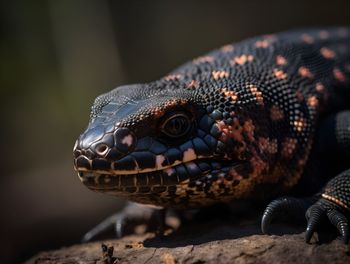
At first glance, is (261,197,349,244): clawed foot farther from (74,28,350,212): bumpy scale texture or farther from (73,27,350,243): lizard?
(74,28,350,212): bumpy scale texture

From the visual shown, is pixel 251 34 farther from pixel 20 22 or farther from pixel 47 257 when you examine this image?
pixel 47 257

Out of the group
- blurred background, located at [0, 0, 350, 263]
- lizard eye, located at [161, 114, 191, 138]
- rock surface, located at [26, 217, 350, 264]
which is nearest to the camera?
rock surface, located at [26, 217, 350, 264]

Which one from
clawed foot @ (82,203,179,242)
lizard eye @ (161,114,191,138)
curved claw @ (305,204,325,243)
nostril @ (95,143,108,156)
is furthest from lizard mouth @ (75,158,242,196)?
clawed foot @ (82,203,179,242)

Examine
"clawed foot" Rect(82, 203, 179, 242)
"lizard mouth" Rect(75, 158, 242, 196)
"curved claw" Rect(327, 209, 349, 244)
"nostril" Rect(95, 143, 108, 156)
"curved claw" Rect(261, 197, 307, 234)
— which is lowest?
"clawed foot" Rect(82, 203, 179, 242)

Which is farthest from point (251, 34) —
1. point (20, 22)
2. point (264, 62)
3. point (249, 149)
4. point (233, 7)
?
point (249, 149)

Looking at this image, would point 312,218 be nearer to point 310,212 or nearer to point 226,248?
point 310,212

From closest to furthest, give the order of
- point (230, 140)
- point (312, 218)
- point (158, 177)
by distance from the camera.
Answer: point (312, 218) → point (158, 177) → point (230, 140)

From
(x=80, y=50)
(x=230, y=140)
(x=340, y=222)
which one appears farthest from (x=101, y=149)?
(x=80, y=50)
